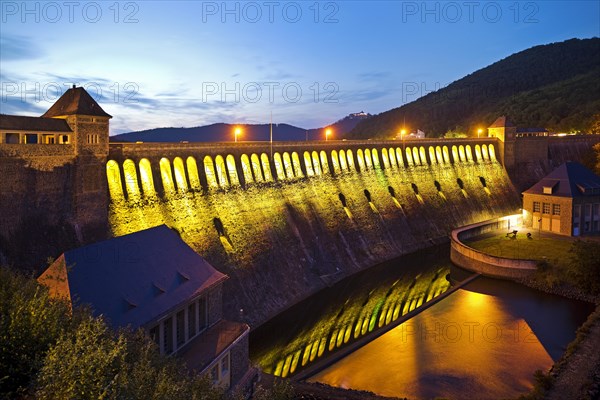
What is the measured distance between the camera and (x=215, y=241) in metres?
35.0

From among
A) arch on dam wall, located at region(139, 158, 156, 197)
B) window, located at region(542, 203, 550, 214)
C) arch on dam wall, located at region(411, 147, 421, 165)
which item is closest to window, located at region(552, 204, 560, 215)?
window, located at region(542, 203, 550, 214)

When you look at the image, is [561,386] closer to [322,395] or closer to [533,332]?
[533,332]

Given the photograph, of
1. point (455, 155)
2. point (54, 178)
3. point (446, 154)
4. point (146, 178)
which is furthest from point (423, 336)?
point (455, 155)

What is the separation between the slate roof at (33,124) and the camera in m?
25.3

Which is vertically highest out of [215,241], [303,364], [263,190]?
[263,190]

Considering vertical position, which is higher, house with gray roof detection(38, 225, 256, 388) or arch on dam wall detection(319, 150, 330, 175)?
arch on dam wall detection(319, 150, 330, 175)

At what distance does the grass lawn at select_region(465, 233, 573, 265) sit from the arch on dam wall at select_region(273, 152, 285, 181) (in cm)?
2119

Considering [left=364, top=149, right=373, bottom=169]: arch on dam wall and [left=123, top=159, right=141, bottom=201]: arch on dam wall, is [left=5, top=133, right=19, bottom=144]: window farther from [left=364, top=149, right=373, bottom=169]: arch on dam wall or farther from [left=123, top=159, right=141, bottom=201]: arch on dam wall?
[left=364, top=149, right=373, bottom=169]: arch on dam wall

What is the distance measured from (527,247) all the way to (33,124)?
43.8 metres

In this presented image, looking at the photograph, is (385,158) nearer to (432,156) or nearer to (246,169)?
(432,156)

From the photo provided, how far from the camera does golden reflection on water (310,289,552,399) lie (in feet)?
76.3

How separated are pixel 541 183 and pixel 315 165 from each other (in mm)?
27678

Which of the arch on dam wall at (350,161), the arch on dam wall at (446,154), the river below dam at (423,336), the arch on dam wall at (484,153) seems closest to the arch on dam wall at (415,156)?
the arch on dam wall at (446,154)

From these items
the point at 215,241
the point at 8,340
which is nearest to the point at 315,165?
the point at 215,241
